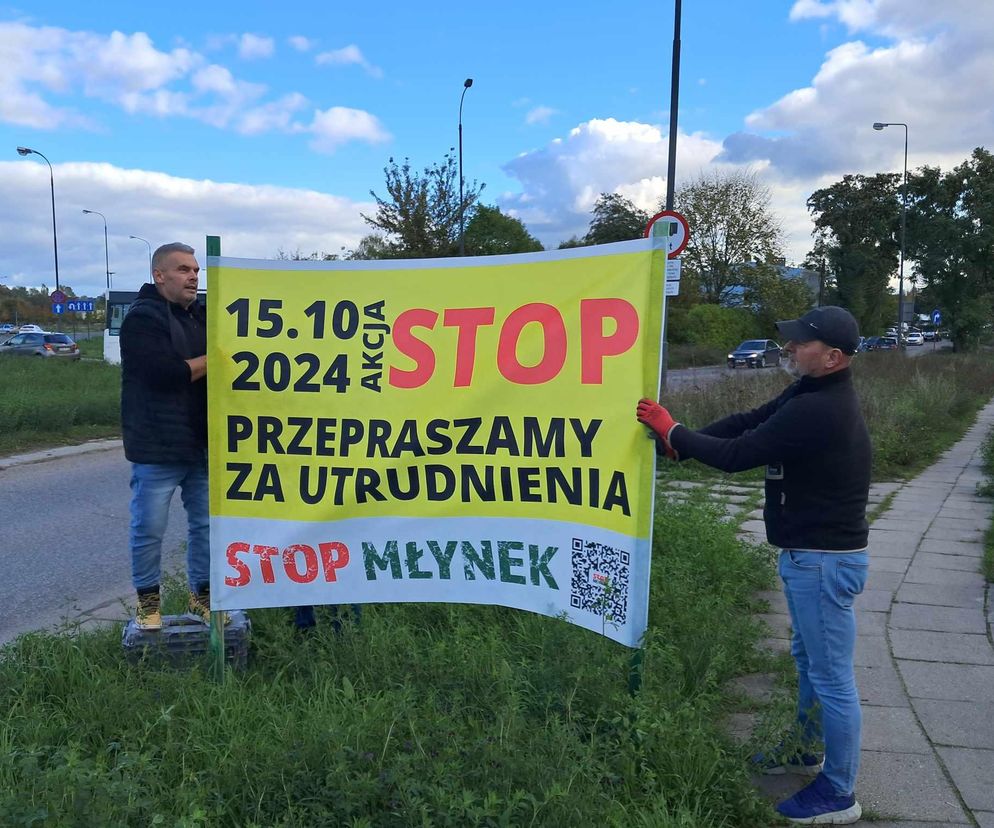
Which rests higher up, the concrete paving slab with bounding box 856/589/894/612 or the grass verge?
the grass verge

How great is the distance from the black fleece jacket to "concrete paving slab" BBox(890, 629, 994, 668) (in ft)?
6.26

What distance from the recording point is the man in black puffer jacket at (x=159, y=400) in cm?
374

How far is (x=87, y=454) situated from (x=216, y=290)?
9.42 meters

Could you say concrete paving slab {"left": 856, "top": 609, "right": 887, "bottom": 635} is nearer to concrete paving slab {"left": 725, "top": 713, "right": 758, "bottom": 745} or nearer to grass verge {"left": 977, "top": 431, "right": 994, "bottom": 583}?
grass verge {"left": 977, "top": 431, "right": 994, "bottom": 583}

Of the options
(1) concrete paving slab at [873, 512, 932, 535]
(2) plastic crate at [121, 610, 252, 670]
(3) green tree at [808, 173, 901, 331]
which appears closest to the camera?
(2) plastic crate at [121, 610, 252, 670]

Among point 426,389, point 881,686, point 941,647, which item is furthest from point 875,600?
point 426,389

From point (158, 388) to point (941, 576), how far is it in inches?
203

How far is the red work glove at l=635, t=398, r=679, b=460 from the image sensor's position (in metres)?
3.08

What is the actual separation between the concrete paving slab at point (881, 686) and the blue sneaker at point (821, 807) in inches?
41.9

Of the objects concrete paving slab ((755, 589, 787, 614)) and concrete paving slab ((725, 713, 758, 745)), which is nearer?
concrete paving slab ((725, 713, 758, 745))

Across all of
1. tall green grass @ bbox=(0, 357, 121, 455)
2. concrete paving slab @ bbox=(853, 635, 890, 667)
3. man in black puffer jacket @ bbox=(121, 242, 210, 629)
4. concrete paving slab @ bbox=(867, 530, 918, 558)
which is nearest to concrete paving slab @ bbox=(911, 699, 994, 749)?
concrete paving slab @ bbox=(853, 635, 890, 667)

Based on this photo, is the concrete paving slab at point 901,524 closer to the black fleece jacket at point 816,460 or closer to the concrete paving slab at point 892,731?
the concrete paving slab at point 892,731

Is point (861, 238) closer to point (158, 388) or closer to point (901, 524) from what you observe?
point (901, 524)

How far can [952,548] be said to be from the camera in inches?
267
